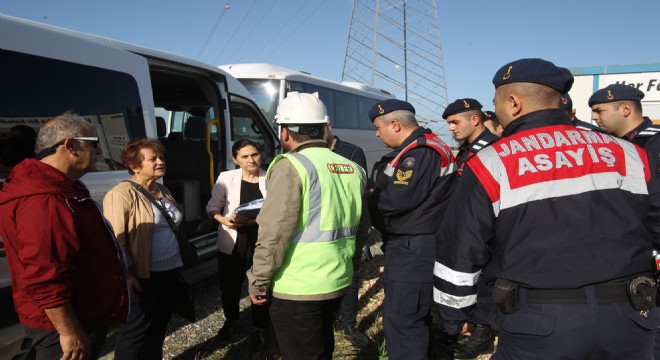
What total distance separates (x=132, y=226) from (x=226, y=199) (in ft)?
4.20

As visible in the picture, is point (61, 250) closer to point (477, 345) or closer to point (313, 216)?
point (313, 216)

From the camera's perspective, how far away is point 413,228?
2.85m

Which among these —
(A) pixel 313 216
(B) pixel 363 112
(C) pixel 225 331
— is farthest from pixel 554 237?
(B) pixel 363 112

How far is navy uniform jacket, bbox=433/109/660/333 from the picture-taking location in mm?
1532

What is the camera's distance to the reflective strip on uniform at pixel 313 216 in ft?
6.77

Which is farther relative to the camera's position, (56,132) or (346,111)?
(346,111)

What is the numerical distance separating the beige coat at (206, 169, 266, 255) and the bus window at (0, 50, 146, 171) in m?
0.77

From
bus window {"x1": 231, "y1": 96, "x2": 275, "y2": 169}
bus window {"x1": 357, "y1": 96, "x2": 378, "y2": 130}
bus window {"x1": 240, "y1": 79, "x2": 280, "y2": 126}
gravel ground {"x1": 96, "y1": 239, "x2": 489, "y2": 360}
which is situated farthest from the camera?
bus window {"x1": 357, "y1": 96, "x2": 378, "y2": 130}

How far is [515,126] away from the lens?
1.73 meters

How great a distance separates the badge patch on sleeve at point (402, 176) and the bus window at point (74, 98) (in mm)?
2062

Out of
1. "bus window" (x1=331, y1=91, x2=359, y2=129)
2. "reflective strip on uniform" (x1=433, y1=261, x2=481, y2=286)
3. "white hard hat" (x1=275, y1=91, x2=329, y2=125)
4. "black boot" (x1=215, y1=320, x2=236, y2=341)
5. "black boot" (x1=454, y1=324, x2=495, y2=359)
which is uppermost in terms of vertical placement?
"bus window" (x1=331, y1=91, x2=359, y2=129)

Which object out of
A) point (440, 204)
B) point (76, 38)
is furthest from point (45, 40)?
point (440, 204)

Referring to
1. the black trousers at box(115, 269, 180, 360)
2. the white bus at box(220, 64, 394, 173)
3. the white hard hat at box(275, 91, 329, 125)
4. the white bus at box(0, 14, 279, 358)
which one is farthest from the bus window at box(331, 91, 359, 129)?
the white hard hat at box(275, 91, 329, 125)

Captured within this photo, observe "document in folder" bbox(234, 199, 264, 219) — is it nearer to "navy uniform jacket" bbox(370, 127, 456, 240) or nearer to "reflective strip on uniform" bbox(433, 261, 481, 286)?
"navy uniform jacket" bbox(370, 127, 456, 240)
